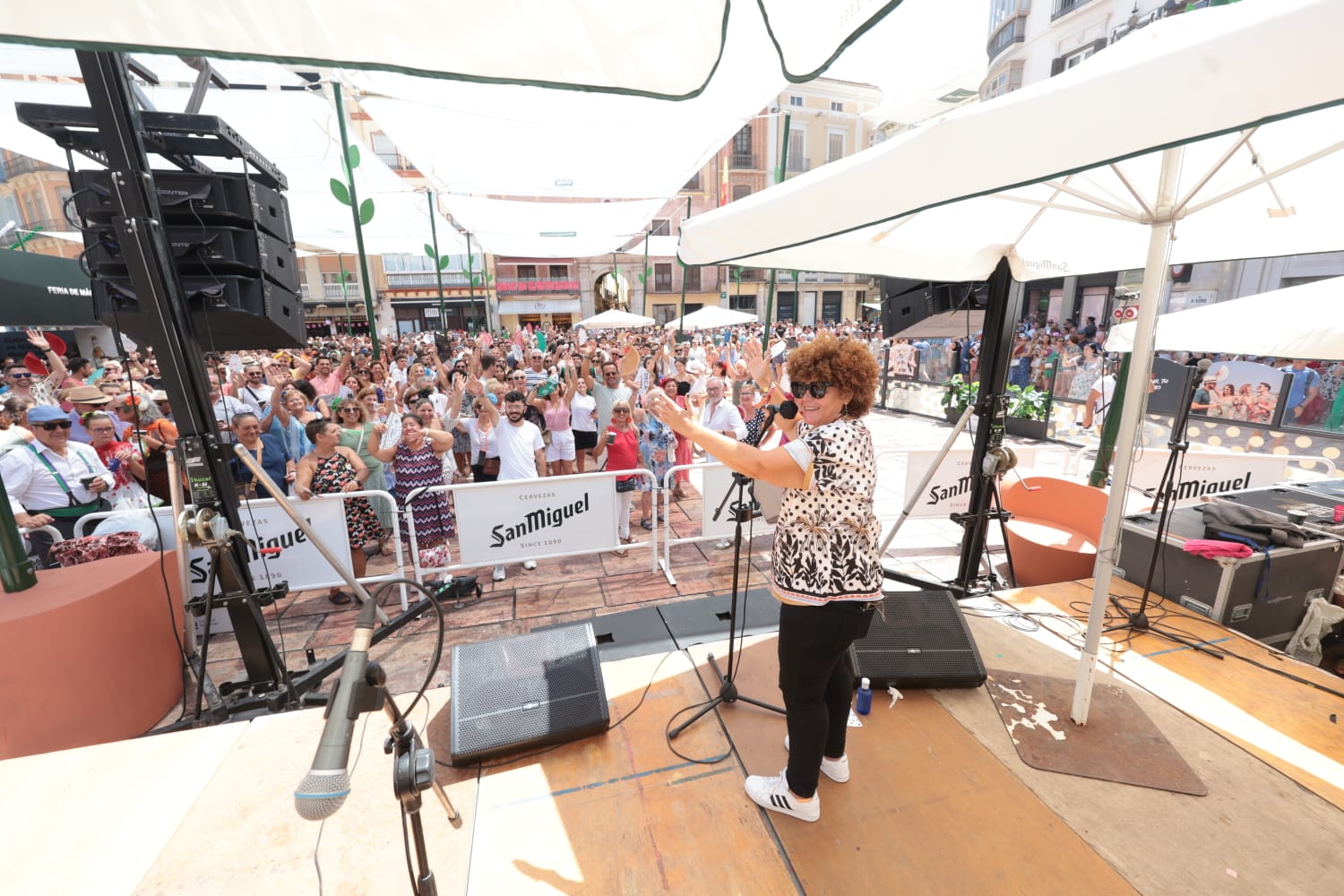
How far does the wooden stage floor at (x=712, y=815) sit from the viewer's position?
2262 mm

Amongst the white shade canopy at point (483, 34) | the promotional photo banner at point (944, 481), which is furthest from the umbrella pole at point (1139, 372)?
the promotional photo banner at point (944, 481)

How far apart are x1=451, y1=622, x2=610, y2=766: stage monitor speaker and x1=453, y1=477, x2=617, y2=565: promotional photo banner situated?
181 centimetres

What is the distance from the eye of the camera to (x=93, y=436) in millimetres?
5367

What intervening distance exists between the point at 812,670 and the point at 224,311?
12.6ft

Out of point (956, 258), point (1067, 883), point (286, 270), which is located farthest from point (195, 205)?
point (1067, 883)

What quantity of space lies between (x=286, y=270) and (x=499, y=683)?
3079 millimetres

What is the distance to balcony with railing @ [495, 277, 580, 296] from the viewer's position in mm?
42469

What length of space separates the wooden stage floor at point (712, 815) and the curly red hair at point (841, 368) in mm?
1937

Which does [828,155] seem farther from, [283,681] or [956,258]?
[283,681]

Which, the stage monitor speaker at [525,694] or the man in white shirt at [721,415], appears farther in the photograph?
the man in white shirt at [721,415]

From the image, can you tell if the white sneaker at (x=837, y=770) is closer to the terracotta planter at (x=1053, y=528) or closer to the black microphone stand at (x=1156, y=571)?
the black microphone stand at (x=1156, y=571)

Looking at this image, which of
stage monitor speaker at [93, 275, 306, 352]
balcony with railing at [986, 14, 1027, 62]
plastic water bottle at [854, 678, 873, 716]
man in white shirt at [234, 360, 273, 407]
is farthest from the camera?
balcony with railing at [986, 14, 1027, 62]

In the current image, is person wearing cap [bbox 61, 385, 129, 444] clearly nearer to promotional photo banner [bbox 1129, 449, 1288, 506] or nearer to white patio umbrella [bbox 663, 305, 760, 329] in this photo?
white patio umbrella [bbox 663, 305, 760, 329]

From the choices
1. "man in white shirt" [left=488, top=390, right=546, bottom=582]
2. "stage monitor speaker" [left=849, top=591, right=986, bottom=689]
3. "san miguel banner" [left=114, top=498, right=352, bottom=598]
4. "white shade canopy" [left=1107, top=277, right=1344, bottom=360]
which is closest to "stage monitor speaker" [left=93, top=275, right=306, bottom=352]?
"san miguel banner" [left=114, top=498, right=352, bottom=598]
